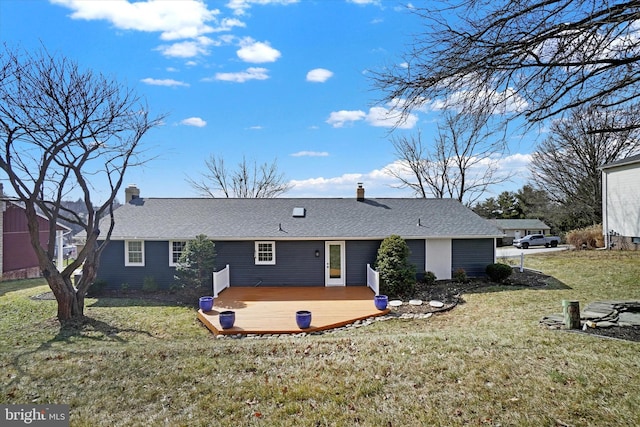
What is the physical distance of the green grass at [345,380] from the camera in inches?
152

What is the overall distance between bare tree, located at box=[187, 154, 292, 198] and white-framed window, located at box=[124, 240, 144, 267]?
1803cm

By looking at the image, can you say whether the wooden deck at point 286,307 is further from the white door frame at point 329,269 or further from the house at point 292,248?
the house at point 292,248

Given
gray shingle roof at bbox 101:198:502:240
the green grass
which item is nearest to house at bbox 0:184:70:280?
gray shingle roof at bbox 101:198:502:240

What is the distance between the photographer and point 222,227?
49.3ft

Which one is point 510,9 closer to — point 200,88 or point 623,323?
point 623,323

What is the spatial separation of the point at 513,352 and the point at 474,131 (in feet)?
12.0

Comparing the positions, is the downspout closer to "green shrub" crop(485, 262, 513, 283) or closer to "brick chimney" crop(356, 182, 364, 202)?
"green shrub" crop(485, 262, 513, 283)

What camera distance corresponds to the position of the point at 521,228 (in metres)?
39.3

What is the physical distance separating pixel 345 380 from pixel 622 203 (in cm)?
2186

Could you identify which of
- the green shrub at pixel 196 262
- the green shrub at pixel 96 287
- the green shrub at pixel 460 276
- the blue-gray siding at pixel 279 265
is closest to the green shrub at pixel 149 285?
the green shrub at pixel 196 262

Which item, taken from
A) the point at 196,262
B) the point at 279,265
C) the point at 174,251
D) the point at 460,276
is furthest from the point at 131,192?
the point at 460,276

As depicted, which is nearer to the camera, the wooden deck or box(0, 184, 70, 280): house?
the wooden deck

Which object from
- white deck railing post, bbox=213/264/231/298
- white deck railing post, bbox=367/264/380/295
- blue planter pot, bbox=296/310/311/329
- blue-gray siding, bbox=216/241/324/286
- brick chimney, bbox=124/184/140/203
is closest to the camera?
blue planter pot, bbox=296/310/311/329

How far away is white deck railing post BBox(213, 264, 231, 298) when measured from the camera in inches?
498
